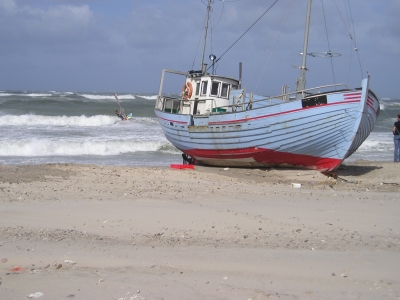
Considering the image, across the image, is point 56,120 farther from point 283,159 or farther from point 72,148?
point 283,159

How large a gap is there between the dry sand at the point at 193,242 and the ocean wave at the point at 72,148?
9628 mm

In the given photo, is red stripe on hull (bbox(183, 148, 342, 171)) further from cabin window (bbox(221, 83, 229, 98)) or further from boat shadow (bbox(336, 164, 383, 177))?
cabin window (bbox(221, 83, 229, 98))

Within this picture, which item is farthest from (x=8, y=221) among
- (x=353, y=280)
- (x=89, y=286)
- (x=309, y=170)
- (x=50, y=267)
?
(x=309, y=170)

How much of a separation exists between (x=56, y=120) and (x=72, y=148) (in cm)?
1555

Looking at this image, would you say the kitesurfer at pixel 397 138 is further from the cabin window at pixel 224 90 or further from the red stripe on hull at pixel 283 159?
the cabin window at pixel 224 90

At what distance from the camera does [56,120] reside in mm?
33281

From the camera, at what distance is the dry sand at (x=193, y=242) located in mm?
3886

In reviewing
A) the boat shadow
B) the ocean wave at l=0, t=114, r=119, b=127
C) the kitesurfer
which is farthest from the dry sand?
the ocean wave at l=0, t=114, r=119, b=127

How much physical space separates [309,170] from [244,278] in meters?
8.40

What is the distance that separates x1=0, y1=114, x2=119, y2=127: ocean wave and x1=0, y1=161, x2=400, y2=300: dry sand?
2436cm

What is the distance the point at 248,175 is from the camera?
40.1 feet

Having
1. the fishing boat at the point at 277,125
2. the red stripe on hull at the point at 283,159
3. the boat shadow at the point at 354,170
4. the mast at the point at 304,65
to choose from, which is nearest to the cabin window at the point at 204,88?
the fishing boat at the point at 277,125

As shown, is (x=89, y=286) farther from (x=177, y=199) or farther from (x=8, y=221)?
(x=177, y=199)

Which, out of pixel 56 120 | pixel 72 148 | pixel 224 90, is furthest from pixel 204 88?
pixel 56 120
